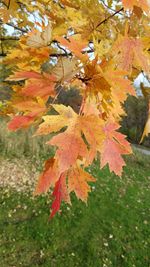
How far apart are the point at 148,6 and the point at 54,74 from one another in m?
0.35

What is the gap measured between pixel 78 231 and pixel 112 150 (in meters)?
4.35

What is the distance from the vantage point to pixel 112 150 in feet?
3.06

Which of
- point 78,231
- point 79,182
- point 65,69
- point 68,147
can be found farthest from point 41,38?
point 78,231

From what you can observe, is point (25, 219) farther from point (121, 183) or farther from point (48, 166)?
point (48, 166)

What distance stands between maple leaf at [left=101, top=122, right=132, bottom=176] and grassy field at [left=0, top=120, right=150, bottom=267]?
139 inches

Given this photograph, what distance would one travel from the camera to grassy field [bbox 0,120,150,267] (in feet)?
14.1

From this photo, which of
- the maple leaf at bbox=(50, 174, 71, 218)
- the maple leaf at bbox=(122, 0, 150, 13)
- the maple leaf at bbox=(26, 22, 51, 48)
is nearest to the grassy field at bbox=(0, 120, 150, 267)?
the maple leaf at bbox=(50, 174, 71, 218)

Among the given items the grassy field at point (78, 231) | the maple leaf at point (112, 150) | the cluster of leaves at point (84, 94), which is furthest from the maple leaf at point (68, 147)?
the grassy field at point (78, 231)

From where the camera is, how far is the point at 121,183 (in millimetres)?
7809

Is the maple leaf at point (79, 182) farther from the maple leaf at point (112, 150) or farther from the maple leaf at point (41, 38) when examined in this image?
the maple leaf at point (41, 38)

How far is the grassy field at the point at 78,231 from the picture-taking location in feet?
14.1

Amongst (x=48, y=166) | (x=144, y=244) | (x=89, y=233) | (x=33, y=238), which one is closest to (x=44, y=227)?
(x=33, y=238)

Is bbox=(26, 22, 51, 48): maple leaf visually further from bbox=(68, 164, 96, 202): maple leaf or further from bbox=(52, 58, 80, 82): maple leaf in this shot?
bbox=(68, 164, 96, 202): maple leaf

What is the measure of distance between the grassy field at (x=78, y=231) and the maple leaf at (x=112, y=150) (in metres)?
3.54
